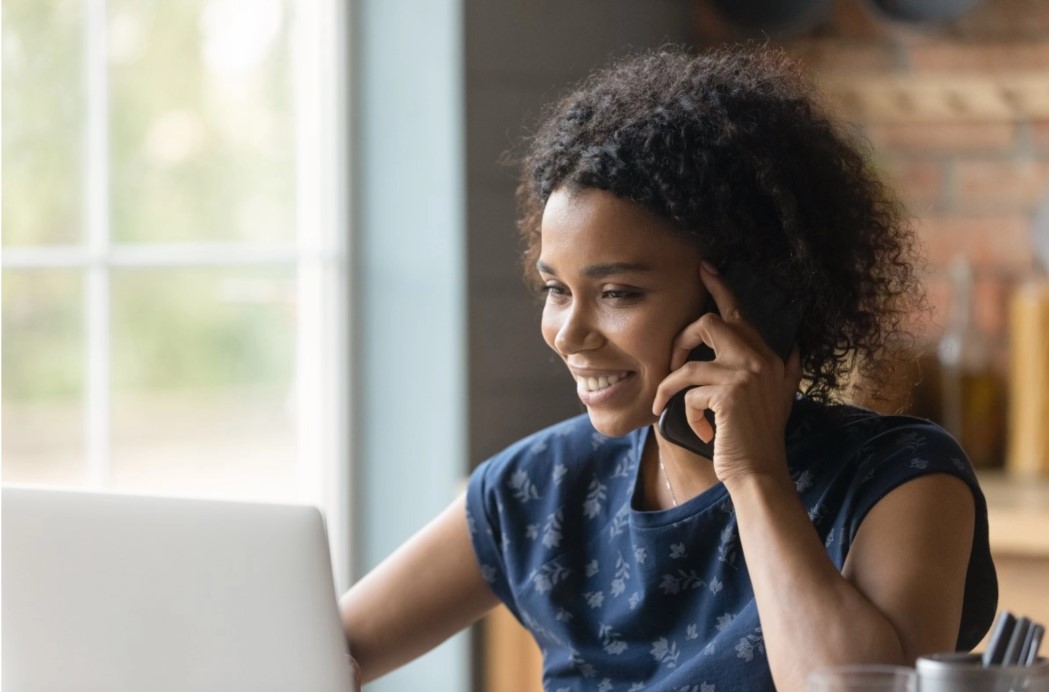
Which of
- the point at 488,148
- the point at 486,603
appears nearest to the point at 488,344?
the point at 488,148

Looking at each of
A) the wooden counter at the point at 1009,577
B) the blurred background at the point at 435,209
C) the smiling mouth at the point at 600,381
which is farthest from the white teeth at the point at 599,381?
the blurred background at the point at 435,209

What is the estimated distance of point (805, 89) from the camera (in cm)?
153

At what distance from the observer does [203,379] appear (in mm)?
6840

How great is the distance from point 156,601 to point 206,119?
236 centimetres

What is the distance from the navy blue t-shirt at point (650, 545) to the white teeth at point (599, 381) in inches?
6.0

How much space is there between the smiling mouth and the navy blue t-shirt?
0.50ft

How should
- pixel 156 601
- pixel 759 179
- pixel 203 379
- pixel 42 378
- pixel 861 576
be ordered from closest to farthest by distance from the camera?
pixel 156 601
pixel 861 576
pixel 759 179
pixel 42 378
pixel 203 379

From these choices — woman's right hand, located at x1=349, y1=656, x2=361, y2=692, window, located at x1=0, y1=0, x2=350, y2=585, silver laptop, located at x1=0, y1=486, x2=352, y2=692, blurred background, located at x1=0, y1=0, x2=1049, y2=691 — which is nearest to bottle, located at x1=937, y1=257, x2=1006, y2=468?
blurred background, located at x1=0, y1=0, x2=1049, y2=691

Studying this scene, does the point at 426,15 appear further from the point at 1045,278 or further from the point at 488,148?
the point at 1045,278

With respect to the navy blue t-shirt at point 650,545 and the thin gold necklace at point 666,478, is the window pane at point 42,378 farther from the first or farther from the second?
the thin gold necklace at point 666,478

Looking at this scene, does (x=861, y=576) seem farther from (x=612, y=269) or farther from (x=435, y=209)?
(x=435, y=209)

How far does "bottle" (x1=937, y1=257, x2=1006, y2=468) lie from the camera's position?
9.02ft

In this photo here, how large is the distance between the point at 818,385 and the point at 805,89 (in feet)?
1.09

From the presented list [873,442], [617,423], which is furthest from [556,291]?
[873,442]
